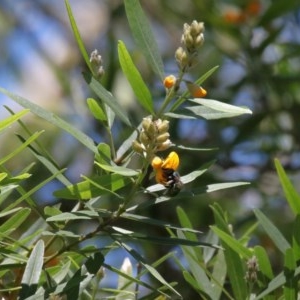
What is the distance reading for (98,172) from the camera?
643mm

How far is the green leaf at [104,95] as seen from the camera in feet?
1.99

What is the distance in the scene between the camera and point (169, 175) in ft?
1.96

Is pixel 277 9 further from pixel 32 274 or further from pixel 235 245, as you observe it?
pixel 32 274

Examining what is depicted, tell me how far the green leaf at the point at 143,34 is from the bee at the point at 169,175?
0.24ft

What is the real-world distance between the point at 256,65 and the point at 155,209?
363 mm

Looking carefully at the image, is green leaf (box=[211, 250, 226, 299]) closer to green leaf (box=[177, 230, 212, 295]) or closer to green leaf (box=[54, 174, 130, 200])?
green leaf (box=[177, 230, 212, 295])

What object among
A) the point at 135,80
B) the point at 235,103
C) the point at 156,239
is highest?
the point at 135,80

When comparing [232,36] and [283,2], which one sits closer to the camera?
[283,2]

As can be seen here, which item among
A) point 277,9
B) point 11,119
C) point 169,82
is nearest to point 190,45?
point 169,82

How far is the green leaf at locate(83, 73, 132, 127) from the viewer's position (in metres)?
0.61

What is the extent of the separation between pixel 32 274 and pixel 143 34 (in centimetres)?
20

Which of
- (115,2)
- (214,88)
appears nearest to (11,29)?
(115,2)

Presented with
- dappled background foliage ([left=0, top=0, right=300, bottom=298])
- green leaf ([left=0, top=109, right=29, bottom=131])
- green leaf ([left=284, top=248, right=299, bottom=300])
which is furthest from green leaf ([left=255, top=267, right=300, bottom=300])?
dappled background foliage ([left=0, top=0, right=300, bottom=298])

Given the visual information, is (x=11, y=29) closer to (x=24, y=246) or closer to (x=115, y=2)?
(x=115, y=2)
